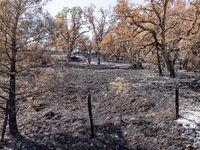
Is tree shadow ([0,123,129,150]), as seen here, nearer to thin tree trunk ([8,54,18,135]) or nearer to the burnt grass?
the burnt grass

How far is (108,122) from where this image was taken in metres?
6.39

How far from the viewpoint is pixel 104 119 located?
6746 millimetres

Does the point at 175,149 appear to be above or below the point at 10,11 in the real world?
below

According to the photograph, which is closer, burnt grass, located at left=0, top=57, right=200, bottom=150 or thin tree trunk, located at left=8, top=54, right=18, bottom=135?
burnt grass, located at left=0, top=57, right=200, bottom=150

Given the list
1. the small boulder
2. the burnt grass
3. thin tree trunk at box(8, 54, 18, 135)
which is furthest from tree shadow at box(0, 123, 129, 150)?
the small boulder

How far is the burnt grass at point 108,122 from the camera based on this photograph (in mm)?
4949

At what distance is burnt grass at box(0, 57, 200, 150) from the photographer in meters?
4.95

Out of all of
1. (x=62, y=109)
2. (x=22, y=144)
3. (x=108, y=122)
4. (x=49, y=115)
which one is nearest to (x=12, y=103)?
(x=22, y=144)

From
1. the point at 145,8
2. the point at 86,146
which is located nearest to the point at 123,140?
the point at 86,146

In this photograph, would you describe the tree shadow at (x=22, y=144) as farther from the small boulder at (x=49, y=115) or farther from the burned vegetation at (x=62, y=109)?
the small boulder at (x=49, y=115)

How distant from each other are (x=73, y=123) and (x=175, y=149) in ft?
14.9

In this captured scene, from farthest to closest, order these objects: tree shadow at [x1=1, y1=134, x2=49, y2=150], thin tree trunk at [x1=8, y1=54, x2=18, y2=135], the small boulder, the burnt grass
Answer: the small boulder < thin tree trunk at [x1=8, y1=54, x2=18, y2=135] < tree shadow at [x1=1, y1=134, x2=49, y2=150] < the burnt grass

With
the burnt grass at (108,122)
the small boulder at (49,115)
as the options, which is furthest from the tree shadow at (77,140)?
the small boulder at (49,115)

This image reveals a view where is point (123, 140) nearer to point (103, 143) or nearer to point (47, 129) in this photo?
point (103, 143)
